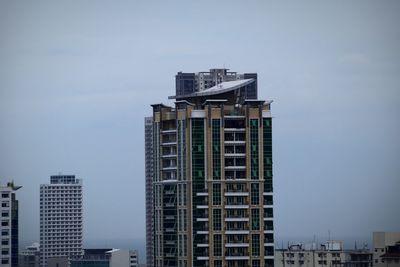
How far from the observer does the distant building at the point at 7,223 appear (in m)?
97.2

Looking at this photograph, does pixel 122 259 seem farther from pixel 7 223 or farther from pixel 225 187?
pixel 225 187

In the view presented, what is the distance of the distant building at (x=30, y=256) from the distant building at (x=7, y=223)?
26.7m

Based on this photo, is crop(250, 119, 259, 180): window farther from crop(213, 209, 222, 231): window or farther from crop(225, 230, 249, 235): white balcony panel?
crop(225, 230, 249, 235): white balcony panel

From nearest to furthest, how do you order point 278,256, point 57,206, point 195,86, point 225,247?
point 225,247
point 195,86
point 278,256
point 57,206

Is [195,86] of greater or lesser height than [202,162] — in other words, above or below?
above

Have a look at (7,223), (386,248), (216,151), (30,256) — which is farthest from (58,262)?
(216,151)

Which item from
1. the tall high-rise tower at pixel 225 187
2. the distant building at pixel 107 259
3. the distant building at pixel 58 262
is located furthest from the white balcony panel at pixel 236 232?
the distant building at pixel 58 262

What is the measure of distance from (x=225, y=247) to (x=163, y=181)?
428 cm

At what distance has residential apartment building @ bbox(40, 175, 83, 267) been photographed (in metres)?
173

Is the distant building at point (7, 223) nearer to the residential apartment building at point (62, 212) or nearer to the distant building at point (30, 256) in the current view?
the distant building at point (30, 256)

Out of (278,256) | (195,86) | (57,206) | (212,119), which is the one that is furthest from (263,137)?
(57,206)

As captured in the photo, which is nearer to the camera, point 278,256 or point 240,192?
point 240,192

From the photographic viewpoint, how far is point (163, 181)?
202 ft

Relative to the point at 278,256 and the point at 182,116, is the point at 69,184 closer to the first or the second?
the point at 278,256
